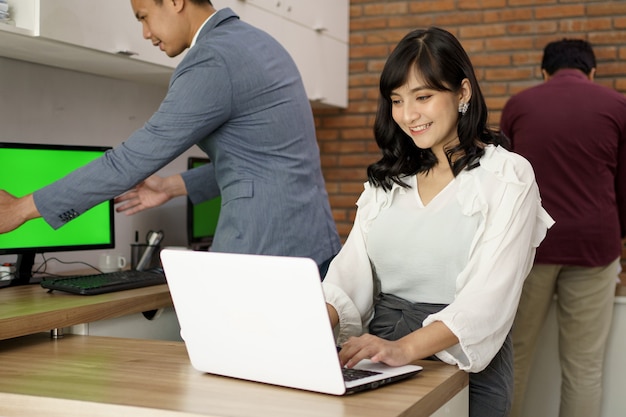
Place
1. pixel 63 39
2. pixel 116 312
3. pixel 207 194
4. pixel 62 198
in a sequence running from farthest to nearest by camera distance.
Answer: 1. pixel 207 194
2. pixel 63 39
3. pixel 116 312
4. pixel 62 198

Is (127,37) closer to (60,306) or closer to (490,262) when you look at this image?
(60,306)

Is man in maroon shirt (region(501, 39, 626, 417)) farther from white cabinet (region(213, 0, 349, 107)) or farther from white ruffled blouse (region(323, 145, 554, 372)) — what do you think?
white ruffled blouse (region(323, 145, 554, 372))

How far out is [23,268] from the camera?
265 centimetres

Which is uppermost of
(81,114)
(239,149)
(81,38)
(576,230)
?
(81,38)

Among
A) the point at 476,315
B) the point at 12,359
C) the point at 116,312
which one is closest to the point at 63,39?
the point at 116,312

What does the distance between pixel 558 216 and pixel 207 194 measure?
1337mm

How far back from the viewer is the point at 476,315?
5.45 ft

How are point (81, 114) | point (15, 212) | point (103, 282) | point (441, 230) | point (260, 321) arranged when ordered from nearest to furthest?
1. point (260, 321)
2. point (441, 230)
3. point (15, 212)
4. point (103, 282)
5. point (81, 114)

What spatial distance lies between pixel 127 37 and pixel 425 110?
51.1 inches

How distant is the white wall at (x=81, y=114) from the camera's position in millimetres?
2891

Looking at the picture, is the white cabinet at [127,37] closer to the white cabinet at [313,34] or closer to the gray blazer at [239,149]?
the white cabinet at [313,34]

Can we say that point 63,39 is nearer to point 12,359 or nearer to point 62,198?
point 62,198

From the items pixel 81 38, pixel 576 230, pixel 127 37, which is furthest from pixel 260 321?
pixel 576 230

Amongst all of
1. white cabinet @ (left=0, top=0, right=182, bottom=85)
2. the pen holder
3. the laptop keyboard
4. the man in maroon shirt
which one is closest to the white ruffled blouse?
the laptop keyboard
